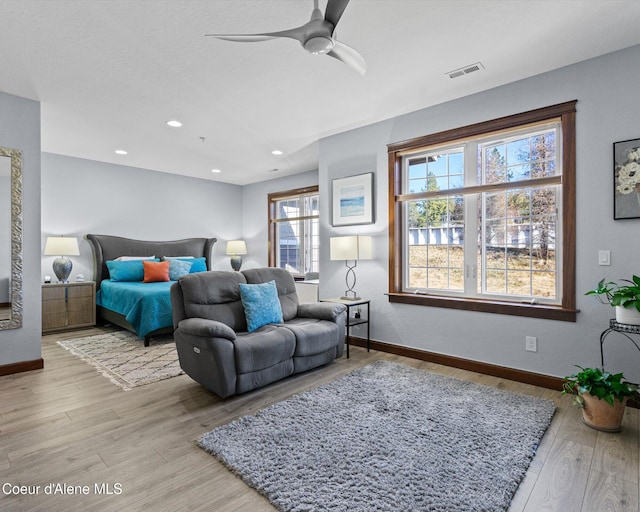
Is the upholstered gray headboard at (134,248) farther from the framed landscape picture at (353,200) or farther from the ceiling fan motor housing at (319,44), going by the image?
the ceiling fan motor housing at (319,44)

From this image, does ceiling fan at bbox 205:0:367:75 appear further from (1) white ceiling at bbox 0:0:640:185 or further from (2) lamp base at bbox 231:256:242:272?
(2) lamp base at bbox 231:256:242:272

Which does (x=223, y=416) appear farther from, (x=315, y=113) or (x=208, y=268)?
(x=208, y=268)

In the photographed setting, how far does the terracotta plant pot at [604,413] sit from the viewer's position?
88.0 inches

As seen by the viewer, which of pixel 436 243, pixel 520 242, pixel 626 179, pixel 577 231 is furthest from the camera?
pixel 436 243

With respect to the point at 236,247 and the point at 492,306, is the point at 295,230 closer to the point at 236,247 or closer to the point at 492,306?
the point at 236,247

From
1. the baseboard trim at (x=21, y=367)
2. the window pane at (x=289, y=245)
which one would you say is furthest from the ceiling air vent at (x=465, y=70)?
the baseboard trim at (x=21, y=367)

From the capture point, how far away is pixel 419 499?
65.2 inches

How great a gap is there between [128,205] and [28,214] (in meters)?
2.72

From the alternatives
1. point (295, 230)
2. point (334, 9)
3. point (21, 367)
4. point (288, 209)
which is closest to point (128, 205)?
point (288, 209)

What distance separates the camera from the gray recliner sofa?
107 inches

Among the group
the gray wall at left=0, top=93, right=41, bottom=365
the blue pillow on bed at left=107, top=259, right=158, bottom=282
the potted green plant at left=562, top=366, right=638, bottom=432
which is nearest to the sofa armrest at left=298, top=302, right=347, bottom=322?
the potted green plant at left=562, top=366, right=638, bottom=432

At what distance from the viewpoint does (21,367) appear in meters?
3.40

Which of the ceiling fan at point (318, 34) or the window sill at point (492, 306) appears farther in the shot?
the window sill at point (492, 306)

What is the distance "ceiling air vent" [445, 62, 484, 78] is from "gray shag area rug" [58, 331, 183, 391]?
3647mm
